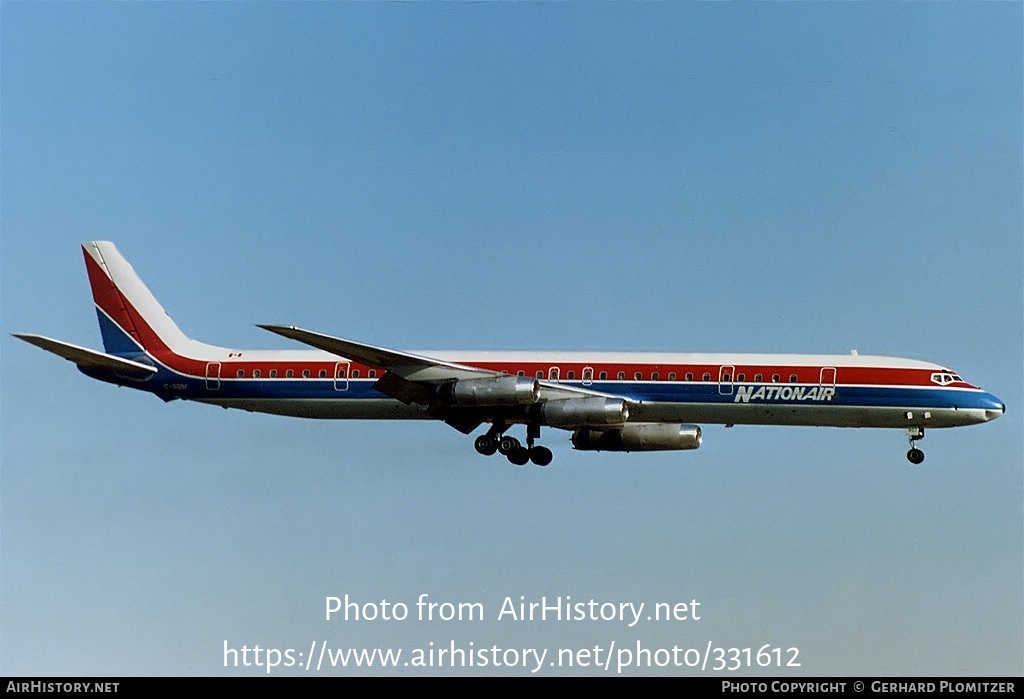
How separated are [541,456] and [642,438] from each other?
3735 mm

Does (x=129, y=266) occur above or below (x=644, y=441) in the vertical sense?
above

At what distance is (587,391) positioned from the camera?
174 ft

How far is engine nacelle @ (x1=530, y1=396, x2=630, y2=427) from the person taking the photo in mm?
51031

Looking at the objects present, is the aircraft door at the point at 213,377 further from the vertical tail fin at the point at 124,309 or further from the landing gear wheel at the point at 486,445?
the landing gear wheel at the point at 486,445

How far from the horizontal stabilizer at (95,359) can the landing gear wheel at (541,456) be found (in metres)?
14.5

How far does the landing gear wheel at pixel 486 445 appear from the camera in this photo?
54.0 m

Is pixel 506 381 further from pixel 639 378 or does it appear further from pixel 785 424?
pixel 785 424

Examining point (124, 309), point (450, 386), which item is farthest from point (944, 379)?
point (124, 309)

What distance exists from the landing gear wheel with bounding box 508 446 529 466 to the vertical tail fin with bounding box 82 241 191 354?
13447 mm

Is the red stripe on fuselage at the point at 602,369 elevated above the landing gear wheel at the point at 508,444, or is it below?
above

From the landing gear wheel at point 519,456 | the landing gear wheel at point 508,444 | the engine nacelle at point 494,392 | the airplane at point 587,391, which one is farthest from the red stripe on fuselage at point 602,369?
the engine nacelle at point 494,392
